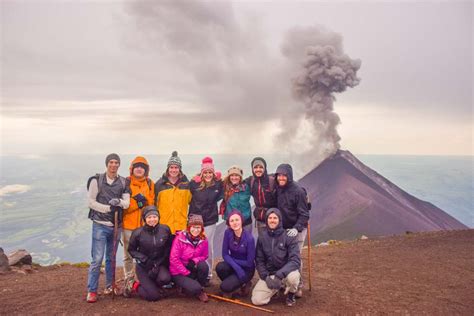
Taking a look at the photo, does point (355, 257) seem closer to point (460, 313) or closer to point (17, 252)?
point (460, 313)

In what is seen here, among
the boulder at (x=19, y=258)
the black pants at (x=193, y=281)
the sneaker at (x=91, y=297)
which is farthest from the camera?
the boulder at (x=19, y=258)

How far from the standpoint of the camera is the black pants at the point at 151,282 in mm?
6633

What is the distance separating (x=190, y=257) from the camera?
21.8ft

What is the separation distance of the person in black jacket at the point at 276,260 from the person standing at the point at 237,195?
0.78 m

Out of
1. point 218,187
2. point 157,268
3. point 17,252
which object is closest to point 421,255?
point 218,187

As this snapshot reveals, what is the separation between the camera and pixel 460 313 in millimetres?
6695

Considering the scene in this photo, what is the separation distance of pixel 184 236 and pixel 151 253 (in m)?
0.66

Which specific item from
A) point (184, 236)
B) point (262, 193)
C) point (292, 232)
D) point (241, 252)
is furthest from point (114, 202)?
point (292, 232)

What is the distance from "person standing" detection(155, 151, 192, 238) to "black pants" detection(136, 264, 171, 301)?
0.80m

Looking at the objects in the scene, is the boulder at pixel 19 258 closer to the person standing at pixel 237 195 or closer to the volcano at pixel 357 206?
the person standing at pixel 237 195

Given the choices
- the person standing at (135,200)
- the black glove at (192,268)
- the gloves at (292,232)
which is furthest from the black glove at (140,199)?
the gloves at (292,232)

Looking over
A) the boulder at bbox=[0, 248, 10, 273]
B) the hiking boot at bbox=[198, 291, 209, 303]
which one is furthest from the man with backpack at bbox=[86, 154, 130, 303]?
the boulder at bbox=[0, 248, 10, 273]

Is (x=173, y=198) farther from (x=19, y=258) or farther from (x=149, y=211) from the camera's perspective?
(x=19, y=258)

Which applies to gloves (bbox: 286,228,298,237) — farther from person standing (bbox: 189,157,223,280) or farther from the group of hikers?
person standing (bbox: 189,157,223,280)
